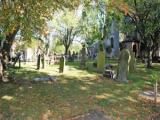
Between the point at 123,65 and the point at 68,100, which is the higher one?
the point at 123,65

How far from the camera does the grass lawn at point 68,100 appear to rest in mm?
11766

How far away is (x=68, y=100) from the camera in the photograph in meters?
13.4

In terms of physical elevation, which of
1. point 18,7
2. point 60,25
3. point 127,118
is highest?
point 60,25

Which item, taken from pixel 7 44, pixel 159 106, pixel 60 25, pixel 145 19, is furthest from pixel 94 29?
pixel 159 106

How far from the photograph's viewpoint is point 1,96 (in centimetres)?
1332

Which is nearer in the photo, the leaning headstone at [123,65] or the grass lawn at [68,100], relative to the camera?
the grass lawn at [68,100]

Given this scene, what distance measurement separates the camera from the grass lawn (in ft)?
38.6

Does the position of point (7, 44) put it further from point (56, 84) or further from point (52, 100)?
point (52, 100)

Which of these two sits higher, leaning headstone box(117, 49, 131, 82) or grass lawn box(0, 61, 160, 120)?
leaning headstone box(117, 49, 131, 82)

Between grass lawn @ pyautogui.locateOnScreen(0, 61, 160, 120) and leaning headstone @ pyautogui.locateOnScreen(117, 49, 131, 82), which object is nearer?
grass lawn @ pyautogui.locateOnScreen(0, 61, 160, 120)

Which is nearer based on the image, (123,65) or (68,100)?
(68,100)

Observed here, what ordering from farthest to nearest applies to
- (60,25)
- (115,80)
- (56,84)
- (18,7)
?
1. (60,25)
2. (115,80)
3. (56,84)
4. (18,7)

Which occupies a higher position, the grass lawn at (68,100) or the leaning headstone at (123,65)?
the leaning headstone at (123,65)

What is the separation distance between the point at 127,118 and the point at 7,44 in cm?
1034
